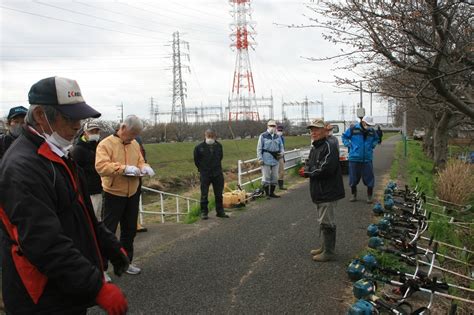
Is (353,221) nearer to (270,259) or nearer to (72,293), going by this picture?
(270,259)

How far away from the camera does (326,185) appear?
555 centimetres

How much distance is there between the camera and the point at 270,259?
5.71 m

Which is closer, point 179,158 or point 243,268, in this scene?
point 243,268

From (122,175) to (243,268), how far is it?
2.05m

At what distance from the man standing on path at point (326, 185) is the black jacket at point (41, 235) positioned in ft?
12.8

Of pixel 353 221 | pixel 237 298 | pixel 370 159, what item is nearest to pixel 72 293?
pixel 237 298

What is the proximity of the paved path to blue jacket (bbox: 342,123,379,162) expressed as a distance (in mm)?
1465

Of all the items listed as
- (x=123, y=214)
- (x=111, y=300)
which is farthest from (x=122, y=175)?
(x=111, y=300)

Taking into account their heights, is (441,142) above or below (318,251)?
above

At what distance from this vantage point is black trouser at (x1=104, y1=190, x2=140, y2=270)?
15.9ft

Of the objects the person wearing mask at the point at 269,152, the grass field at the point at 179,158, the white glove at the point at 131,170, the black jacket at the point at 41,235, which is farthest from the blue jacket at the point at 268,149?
the grass field at the point at 179,158

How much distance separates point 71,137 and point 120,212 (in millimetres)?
2822

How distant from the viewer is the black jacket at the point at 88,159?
534 cm

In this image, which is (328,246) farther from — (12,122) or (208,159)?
(12,122)
